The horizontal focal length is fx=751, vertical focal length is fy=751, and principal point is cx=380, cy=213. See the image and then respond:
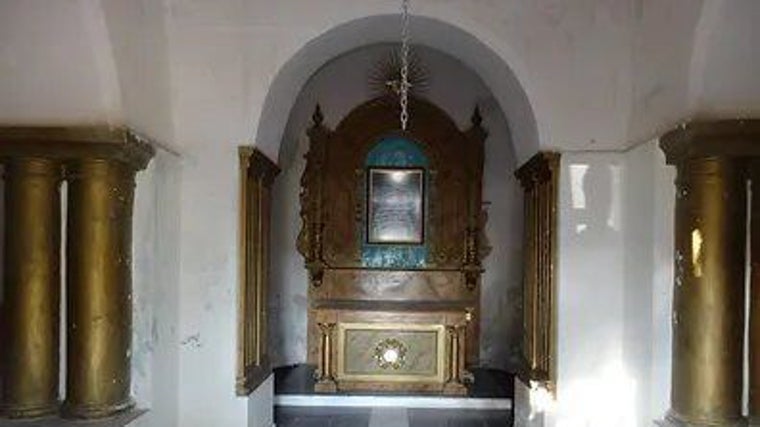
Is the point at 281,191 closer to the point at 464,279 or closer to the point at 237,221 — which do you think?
the point at 464,279

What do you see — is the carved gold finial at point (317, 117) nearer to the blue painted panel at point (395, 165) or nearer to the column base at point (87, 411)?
the blue painted panel at point (395, 165)

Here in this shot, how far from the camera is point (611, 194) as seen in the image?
4.48m

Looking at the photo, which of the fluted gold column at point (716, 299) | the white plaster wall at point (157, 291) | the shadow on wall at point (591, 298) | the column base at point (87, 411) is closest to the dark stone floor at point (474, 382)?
the shadow on wall at point (591, 298)

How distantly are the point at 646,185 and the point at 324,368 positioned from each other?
3121mm

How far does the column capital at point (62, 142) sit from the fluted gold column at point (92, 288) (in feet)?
0.18

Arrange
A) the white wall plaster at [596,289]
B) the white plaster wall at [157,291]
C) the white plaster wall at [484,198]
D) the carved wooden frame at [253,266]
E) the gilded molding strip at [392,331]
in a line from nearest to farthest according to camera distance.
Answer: the white plaster wall at [157,291], the white wall plaster at [596,289], the carved wooden frame at [253,266], the gilded molding strip at [392,331], the white plaster wall at [484,198]

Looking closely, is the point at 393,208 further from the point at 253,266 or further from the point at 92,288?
the point at 92,288

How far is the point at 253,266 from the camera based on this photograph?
4.92 meters

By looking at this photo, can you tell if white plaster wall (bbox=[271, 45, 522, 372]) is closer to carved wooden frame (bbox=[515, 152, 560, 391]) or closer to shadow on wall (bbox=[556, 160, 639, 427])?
carved wooden frame (bbox=[515, 152, 560, 391])

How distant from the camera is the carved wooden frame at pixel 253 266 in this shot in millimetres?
4551

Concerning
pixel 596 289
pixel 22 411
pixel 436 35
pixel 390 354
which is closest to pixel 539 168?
pixel 596 289

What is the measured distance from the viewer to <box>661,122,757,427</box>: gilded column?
347 centimetres

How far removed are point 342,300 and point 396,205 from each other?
1.00 metres

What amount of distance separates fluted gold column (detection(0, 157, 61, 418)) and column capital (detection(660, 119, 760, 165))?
3.06 metres
